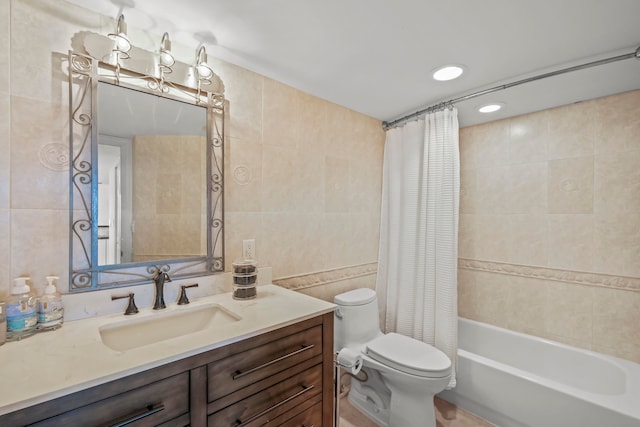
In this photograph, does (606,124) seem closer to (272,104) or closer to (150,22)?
(272,104)

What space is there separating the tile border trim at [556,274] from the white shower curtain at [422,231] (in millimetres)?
575

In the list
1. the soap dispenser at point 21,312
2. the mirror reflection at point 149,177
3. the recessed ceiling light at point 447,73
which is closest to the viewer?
the soap dispenser at point 21,312

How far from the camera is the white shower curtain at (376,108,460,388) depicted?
6.29ft

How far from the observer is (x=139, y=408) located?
0.74 metres

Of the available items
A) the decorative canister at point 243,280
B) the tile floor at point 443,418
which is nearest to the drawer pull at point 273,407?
the decorative canister at point 243,280

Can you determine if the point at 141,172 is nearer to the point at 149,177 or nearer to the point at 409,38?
the point at 149,177

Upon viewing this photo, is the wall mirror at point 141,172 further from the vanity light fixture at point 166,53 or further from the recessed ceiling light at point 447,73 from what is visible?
the recessed ceiling light at point 447,73

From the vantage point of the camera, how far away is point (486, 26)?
3.88 feet

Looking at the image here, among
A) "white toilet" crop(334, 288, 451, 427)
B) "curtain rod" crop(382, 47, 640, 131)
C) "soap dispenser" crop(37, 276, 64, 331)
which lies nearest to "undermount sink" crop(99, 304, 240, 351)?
"soap dispenser" crop(37, 276, 64, 331)

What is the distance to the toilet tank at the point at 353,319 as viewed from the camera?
1.87 m

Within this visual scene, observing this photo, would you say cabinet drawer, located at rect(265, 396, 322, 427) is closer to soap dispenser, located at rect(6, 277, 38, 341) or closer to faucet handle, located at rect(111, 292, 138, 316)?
faucet handle, located at rect(111, 292, 138, 316)

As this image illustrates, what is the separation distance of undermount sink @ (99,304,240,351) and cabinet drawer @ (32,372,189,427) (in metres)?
0.23

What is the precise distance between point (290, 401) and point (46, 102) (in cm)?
146

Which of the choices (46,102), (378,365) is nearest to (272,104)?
(46,102)
